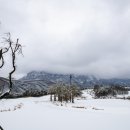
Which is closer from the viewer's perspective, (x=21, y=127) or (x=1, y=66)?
(x=1, y=66)

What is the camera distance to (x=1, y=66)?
57.6 ft

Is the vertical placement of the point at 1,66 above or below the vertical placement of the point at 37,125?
above

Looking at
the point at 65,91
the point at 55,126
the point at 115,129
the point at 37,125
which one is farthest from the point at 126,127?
the point at 65,91

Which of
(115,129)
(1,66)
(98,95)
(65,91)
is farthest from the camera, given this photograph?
(98,95)

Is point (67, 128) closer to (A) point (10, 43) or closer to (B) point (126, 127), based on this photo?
(B) point (126, 127)

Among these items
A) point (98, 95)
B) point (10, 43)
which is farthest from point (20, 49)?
point (98, 95)

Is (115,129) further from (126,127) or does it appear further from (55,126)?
(55,126)

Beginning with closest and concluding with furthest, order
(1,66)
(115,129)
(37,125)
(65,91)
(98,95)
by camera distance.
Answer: (1,66) → (115,129) → (37,125) → (65,91) → (98,95)

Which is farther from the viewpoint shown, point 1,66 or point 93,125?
point 93,125

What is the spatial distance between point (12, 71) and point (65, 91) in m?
82.1

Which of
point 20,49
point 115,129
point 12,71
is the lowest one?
point 115,129

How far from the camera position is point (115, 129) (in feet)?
77.3

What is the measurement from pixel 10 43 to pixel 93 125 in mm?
11358

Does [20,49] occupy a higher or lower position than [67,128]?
higher
